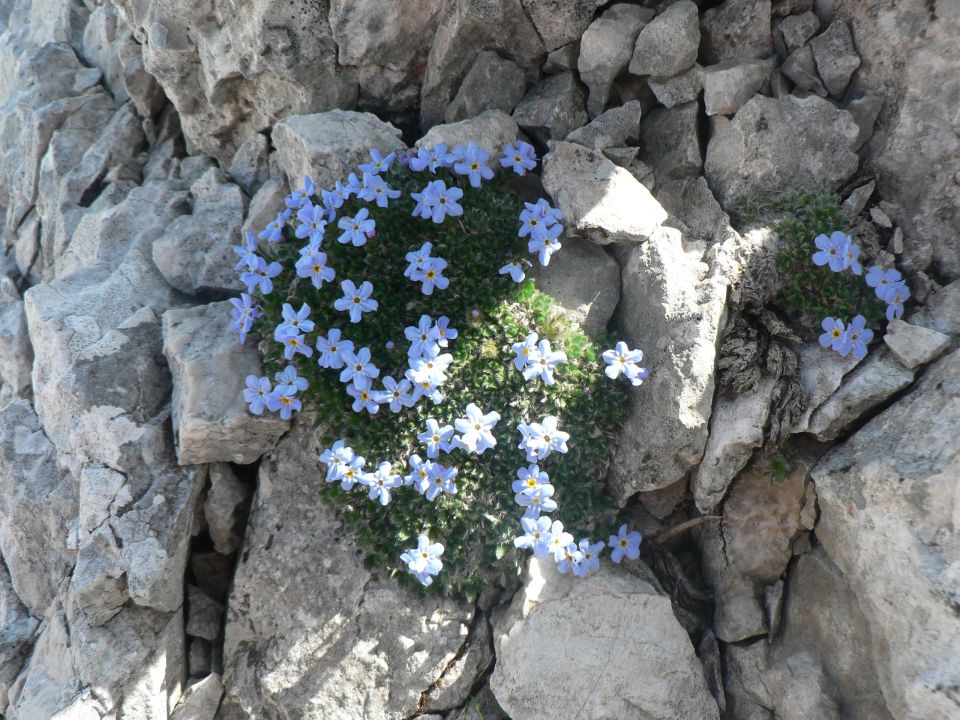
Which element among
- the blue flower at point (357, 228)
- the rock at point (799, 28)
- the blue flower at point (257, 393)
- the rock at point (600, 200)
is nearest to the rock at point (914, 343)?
the rock at point (600, 200)

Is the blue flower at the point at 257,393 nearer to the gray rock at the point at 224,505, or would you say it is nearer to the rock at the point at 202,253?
the gray rock at the point at 224,505

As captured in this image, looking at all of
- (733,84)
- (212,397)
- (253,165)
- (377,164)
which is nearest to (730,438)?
(733,84)

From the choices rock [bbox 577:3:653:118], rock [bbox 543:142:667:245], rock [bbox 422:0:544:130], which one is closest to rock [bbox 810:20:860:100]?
rock [bbox 577:3:653:118]

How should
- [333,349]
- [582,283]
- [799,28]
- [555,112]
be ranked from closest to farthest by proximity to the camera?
[333,349]
[582,283]
[799,28]
[555,112]

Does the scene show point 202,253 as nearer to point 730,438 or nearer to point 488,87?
point 488,87

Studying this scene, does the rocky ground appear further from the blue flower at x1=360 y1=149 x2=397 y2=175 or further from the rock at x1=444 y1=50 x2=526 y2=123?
the blue flower at x1=360 y1=149 x2=397 y2=175

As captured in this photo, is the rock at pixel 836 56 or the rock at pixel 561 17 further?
the rock at pixel 561 17
